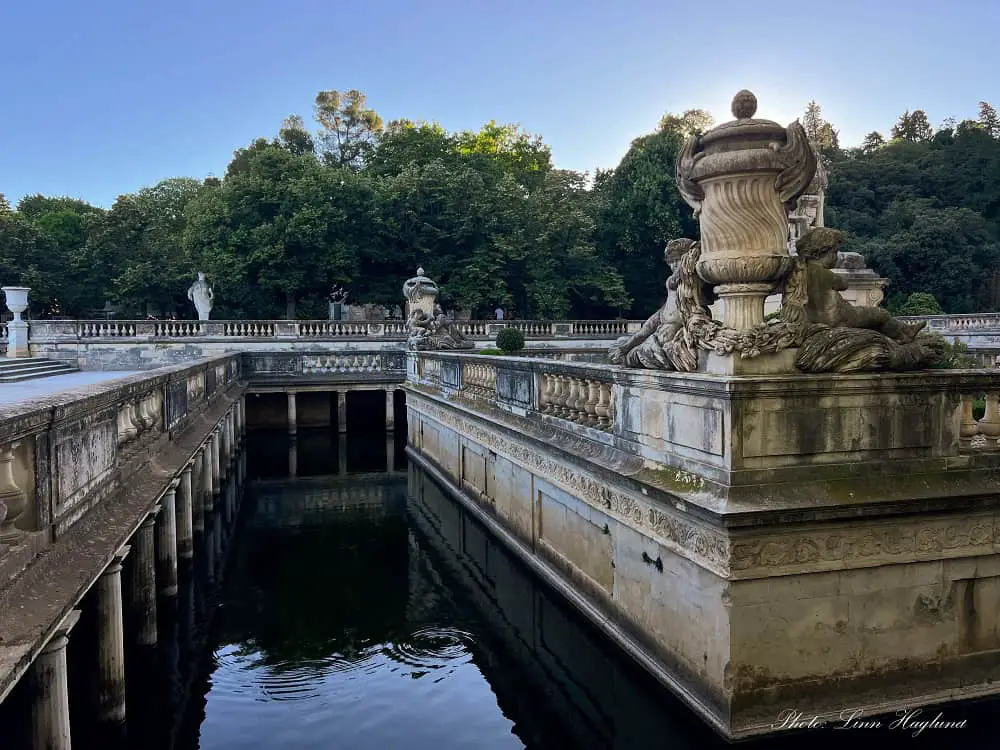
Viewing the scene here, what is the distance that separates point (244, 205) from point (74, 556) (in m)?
37.0

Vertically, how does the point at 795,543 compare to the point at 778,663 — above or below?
above

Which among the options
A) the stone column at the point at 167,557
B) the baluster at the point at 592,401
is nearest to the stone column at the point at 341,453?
the stone column at the point at 167,557

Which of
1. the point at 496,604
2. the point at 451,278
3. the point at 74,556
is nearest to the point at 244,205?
the point at 451,278

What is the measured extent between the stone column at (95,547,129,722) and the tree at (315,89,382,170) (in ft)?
185

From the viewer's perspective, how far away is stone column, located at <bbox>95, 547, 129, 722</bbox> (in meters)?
6.09

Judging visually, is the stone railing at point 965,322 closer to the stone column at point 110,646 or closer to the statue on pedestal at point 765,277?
the statue on pedestal at point 765,277

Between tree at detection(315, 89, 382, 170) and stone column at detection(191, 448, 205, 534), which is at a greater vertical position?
tree at detection(315, 89, 382, 170)

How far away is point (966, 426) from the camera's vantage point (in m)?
6.14

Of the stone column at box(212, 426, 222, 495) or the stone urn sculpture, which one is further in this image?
the stone urn sculpture

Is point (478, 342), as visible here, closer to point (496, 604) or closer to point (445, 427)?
point (445, 427)

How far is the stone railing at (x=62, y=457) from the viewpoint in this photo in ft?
13.2

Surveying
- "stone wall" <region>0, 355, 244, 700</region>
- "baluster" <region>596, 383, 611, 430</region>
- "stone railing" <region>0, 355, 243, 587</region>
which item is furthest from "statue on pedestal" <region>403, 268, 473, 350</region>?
"stone wall" <region>0, 355, 244, 700</region>

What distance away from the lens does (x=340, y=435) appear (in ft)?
85.7

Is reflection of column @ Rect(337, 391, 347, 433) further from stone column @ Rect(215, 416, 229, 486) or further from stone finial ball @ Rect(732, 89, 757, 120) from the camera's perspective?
stone finial ball @ Rect(732, 89, 757, 120)
